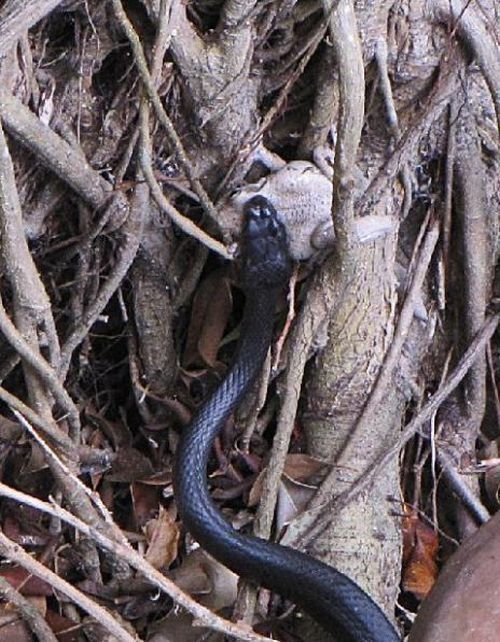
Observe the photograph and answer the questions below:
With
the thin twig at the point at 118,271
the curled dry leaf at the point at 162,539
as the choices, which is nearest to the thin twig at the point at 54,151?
the thin twig at the point at 118,271

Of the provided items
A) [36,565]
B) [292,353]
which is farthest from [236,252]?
[36,565]

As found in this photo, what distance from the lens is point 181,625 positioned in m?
2.17

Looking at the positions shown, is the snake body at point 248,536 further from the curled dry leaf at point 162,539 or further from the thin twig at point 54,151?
the thin twig at point 54,151

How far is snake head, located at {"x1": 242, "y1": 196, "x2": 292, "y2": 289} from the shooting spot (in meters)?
2.22

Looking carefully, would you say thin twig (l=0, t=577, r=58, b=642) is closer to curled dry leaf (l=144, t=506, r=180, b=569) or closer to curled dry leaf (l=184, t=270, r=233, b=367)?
curled dry leaf (l=144, t=506, r=180, b=569)

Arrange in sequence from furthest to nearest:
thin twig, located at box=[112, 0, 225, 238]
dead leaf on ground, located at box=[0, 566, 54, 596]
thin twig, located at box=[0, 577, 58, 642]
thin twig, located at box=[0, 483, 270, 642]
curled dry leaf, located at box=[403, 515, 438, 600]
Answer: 1. curled dry leaf, located at box=[403, 515, 438, 600]
2. dead leaf on ground, located at box=[0, 566, 54, 596]
3. thin twig, located at box=[0, 577, 58, 642]
4. thin twig, located at box=[112, 0, 225, 238]
5. thin twig, located at box=[0, 483, 270, 642]

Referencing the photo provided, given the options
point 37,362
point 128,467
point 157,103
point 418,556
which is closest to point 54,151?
point 157,103

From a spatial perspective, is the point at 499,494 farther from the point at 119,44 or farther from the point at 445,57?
the point at 119,44

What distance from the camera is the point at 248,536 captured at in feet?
6.88

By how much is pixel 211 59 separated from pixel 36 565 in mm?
1022

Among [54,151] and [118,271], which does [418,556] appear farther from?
[54,151]

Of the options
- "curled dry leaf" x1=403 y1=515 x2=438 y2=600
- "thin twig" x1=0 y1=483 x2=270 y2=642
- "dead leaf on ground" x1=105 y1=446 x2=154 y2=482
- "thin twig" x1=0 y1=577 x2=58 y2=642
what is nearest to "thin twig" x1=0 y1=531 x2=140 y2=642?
"thin twig" x1=0 y1=483 x2=270 y2=642

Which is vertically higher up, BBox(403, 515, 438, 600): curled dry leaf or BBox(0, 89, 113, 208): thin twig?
BBox(0, 89, 113, 208): thin twig

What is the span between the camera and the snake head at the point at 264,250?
2.22 m
